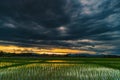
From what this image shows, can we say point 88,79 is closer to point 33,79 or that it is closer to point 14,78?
point 33,79

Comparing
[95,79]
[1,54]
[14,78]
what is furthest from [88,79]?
[1,54]

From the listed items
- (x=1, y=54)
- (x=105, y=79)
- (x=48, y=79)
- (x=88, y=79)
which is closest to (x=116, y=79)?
(x=105, y=79)

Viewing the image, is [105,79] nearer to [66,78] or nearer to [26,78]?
[66,78]

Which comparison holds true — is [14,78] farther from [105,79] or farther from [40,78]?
[105,79]

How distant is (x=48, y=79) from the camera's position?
11.8 metres

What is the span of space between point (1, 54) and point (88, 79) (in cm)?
5972

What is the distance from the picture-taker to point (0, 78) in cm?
1234

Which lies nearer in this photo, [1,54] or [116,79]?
[116,79]

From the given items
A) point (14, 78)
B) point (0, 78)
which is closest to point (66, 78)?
point (14, 78)

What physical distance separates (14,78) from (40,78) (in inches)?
64.9

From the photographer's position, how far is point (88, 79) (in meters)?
11.9

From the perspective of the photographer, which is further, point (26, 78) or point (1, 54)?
point (1, 54)

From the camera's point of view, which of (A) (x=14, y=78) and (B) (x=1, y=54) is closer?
(A) (x=14, y=78)

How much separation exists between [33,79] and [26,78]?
2.02 feet
